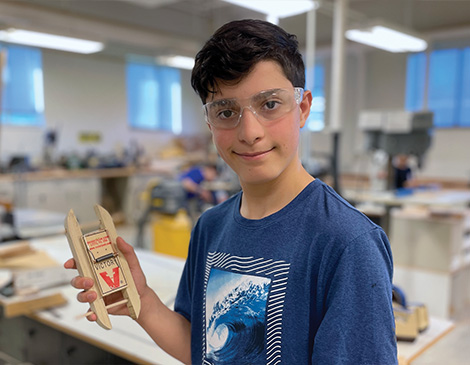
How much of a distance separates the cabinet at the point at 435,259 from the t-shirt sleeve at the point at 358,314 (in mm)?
2911

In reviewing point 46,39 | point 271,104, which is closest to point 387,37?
point 46,39

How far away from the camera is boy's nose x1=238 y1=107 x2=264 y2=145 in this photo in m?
0.72

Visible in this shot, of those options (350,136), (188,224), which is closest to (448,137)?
(350,136)

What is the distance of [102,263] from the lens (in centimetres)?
83

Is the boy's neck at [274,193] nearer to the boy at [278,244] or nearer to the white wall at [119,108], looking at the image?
the boy at [278,244]

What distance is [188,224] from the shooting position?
161 inches

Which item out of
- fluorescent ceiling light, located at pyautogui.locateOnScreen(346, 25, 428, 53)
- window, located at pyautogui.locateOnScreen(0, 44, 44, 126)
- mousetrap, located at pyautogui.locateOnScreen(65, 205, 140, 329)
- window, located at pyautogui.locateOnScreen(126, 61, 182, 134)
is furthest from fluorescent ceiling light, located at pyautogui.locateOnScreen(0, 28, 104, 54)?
window, located at pyautogui.locateOnScreen(126, 61, 182, 134)

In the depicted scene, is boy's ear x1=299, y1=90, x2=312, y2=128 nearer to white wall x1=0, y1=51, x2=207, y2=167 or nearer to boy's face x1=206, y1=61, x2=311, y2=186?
boy's face x1=206, y1=61, x2=311, y2=186

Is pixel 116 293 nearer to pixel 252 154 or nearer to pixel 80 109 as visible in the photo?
pixel 252 154

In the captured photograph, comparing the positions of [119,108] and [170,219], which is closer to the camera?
[170,219]

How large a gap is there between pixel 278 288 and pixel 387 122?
291 cm

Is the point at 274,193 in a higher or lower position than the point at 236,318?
higher

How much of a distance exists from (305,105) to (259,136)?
0.48 ft

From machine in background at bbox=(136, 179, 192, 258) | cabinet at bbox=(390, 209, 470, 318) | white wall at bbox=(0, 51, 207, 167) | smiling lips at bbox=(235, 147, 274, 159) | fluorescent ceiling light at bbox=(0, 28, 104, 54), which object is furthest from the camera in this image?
white wall at bbox=(0, 51, 207, 167)
